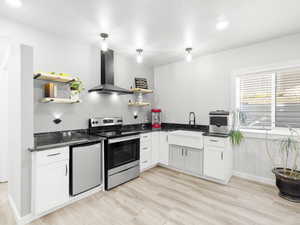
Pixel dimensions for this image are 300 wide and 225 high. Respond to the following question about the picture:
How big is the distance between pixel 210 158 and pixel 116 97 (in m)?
2.42

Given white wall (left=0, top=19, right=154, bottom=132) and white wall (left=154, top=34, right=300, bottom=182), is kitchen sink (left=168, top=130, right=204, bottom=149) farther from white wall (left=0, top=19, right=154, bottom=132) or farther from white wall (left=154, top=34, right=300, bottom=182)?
white wall (left=0, top=19, right=154, bottom=132)

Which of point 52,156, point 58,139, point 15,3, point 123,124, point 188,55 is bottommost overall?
point 52,156

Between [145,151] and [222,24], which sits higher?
[222,24]

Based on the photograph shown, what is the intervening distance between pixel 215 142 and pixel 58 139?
273cm

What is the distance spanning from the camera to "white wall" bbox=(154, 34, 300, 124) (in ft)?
9.05

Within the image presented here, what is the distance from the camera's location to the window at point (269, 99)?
2684 millimetres

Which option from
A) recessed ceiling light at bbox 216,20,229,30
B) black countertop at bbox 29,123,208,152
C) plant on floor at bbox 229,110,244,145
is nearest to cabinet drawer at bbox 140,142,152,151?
black countertop at bbox 29,123,208,152

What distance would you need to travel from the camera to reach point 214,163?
2.85 m

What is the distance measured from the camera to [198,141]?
3.02 meters

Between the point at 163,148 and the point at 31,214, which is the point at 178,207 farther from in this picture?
the point at 31,214

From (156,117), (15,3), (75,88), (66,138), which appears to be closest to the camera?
(15,3)

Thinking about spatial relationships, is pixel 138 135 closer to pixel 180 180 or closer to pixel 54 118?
pixel 180 180

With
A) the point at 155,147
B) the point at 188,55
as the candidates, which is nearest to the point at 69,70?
the point at 188,55

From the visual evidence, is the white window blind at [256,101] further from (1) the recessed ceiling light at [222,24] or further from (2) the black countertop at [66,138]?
(1) the recessed ceiling light at [222,24]
